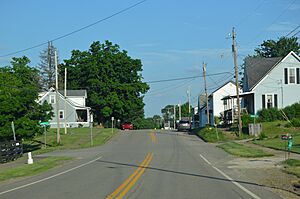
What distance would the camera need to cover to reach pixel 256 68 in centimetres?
6269

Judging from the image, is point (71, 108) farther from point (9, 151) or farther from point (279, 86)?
point (9, 151)

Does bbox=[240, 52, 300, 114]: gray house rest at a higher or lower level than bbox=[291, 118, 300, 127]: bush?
higher

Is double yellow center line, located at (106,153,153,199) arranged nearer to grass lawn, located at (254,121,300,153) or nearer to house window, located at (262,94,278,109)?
grass lawn, located at (254,121,300,153)

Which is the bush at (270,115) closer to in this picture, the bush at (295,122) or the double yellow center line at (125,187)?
the bush at (295,122)

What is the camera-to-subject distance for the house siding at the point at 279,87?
57500 mm

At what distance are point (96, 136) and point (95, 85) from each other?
29.6 metres

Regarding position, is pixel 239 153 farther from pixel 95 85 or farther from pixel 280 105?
pixel 95 85

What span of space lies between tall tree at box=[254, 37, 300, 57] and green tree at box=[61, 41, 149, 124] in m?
32.5

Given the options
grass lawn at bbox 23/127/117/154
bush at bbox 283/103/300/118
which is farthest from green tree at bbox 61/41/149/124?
bush at bbox 283/103/300/118

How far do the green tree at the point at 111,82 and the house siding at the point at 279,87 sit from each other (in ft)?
111

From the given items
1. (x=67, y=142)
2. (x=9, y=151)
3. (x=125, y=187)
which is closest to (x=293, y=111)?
(x=67, y=142)

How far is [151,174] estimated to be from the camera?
67.2 feet

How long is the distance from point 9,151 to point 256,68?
3788cm

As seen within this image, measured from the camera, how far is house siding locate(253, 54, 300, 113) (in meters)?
57.5
